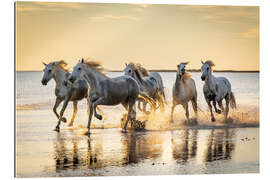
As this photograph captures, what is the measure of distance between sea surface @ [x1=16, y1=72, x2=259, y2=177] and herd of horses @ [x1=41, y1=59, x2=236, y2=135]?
281mm

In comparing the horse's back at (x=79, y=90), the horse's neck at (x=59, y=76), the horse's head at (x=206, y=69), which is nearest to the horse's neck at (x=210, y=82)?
the horse's head at (x=206, y=69)

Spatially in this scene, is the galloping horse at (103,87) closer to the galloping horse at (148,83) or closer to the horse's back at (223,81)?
A: the galloping horse at (148,83)

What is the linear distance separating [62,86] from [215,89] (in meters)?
3.50

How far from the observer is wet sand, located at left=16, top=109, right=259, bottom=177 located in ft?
31.9

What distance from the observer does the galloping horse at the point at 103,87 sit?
1117 cm

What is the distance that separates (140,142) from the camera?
11.1m

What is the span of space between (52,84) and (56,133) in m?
13.9

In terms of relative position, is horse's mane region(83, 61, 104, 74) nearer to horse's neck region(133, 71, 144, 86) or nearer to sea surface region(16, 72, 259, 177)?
sea surface region(16, 72, 259, 177)

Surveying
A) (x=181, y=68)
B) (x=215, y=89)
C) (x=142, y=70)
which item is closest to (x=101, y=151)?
(x=142, y=70)

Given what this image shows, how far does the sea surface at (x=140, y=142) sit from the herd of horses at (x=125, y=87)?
28cm

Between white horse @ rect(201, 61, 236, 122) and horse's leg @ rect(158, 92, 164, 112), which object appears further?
horse's leg @ rect(158, 92, 164, 112)

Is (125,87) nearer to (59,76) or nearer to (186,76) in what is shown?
(59,76)

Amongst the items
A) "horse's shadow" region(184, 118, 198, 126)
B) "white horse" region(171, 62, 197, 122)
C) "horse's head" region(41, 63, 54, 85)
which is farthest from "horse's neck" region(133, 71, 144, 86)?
"horse's head" region(41, 63, 54, 85)

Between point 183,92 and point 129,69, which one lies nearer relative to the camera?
point 129,69
